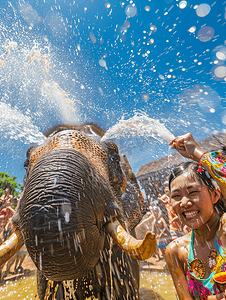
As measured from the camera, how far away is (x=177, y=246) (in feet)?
3.69

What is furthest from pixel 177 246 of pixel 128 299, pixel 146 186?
pixel 146 186

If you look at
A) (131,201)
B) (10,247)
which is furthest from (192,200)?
(131,201)

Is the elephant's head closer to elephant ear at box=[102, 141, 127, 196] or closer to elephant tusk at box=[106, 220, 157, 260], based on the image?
elephant tusk at box=[106, 220, 157, 260]

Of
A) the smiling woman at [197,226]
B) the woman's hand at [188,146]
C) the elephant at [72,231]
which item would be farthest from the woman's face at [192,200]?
the elephant at [72,231]

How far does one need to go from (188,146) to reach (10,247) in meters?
1.45

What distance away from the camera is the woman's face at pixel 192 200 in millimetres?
990

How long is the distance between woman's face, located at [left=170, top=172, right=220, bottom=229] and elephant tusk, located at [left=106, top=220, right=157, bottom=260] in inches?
8.5

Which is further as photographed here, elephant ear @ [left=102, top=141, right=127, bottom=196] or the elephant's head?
elephant ear @ [left=102, top=141, right=127, bottom=196]

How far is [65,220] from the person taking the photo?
1.11m

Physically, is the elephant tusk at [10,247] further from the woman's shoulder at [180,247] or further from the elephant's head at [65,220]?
the woman's shoulder at [180,247]

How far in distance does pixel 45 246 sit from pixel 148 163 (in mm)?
9898

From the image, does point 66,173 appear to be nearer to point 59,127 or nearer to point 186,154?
point 186,154

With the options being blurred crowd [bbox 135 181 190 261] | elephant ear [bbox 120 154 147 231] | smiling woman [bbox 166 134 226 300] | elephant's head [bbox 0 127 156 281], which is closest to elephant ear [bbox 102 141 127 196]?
elephant ear [bbox 120 154 147 231]

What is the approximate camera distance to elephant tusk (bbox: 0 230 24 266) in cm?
136
